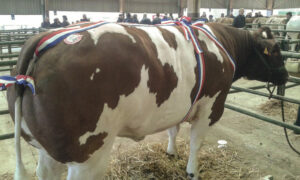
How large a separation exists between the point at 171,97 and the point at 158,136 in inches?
73.5

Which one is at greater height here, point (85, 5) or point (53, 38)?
point (85, 5)

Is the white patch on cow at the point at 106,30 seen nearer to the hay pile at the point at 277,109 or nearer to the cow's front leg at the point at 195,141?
the cow's front leg at the point at 195,141

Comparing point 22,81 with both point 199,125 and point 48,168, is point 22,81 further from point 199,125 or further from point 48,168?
point 199,125

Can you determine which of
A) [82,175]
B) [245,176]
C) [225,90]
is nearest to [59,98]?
[82,175]

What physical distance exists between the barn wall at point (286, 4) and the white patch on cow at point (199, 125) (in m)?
25.7

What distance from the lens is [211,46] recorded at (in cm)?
210

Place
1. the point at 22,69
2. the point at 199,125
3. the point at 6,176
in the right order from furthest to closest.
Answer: the point at 6,176
the point at 199,125
the point at 22,69

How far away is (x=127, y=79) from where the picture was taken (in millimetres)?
1457

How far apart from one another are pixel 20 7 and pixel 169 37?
688 inches

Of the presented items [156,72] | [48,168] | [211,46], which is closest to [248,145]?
[211,46]

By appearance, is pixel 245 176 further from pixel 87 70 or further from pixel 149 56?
pixel 87 70

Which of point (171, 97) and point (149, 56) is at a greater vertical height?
point (149, 56)

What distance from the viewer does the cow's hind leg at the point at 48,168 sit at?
1699 millimetres

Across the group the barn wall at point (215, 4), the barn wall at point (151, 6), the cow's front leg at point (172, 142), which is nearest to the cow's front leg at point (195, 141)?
the cow's front leg at point (172, 142)
